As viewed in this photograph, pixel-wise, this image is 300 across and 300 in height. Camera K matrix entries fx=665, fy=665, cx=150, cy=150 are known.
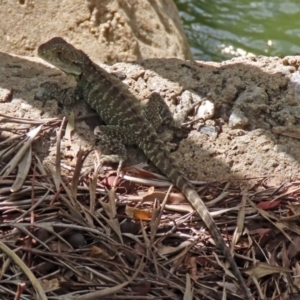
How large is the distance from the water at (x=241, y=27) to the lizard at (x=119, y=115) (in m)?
4.43

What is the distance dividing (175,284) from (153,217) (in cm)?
49

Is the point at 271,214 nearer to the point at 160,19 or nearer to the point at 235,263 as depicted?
the point at 235,263

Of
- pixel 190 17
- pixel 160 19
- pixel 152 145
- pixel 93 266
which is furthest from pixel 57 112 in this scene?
pixel 190 17

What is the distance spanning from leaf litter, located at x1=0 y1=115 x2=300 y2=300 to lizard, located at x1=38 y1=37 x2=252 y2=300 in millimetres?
96

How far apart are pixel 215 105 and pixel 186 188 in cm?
98

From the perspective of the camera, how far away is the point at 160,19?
7.23 meters

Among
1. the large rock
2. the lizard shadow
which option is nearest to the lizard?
the lizard shadow

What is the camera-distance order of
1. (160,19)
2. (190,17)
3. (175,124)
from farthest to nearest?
(190,17) < (160,19) < (175,124)

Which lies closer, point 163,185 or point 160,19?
point 163,185

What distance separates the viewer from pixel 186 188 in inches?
171

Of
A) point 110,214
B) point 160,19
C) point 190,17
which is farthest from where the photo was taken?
point 190,17

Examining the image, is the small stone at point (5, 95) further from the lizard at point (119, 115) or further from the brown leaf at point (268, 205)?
the brown leaf at point (268, 205)

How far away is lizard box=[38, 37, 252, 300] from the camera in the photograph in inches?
173

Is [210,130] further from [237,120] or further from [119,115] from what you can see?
[119,115]
